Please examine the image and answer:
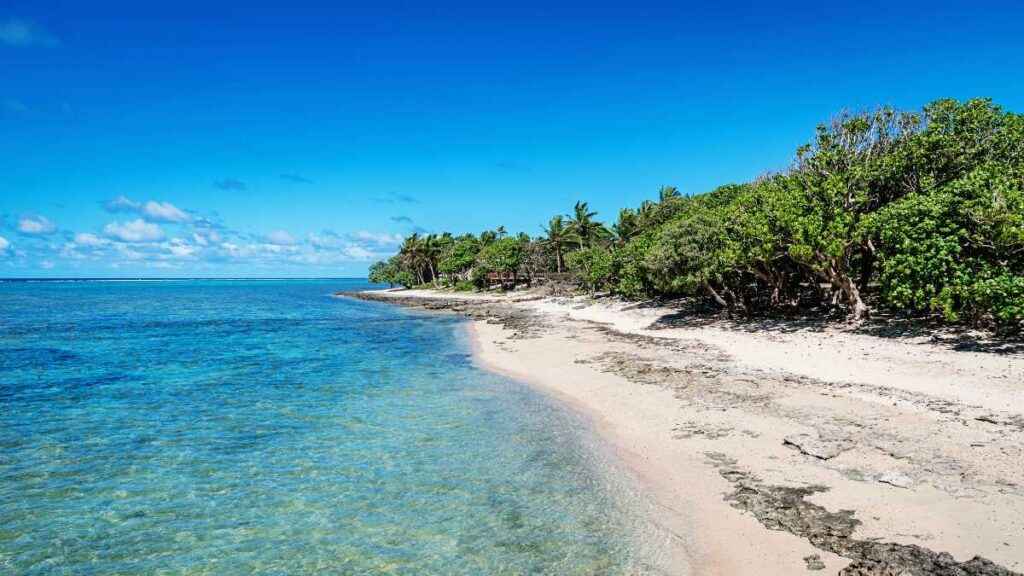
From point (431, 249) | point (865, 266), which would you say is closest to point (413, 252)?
point (431, 249)

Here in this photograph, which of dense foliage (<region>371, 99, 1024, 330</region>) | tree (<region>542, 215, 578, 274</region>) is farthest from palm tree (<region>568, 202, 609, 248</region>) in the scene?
dense foliage (<region>371, 99, 1024, 330</region>)

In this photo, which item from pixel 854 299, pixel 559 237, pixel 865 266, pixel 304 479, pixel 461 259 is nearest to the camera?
pixel 304 479

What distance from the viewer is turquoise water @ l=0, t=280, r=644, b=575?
25.7 ft

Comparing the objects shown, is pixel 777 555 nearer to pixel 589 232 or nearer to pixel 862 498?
pixel 862 498

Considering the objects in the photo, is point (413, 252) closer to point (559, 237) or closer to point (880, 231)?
point (559, 237)

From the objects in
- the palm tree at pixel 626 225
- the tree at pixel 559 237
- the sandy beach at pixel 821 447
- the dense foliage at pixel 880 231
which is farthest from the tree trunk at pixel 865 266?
the tree at pixel 559 237

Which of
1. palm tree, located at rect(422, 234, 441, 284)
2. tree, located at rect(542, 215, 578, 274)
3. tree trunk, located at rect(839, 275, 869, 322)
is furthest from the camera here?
palm tree, located at rect(422, 234, 441, 284)

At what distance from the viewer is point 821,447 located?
10.6m

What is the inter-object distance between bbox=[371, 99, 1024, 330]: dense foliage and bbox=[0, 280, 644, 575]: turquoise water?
14.3 metres

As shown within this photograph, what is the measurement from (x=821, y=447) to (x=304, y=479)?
409 inches

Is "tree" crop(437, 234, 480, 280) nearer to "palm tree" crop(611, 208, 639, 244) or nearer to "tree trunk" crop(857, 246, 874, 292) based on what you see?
"palm tree" crop(611, 208, 639, 244)

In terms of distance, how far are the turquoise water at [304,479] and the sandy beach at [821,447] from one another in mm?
1398

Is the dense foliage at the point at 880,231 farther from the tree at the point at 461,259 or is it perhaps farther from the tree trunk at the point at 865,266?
the tree at the point at 461,259

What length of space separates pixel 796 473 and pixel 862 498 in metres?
1.25
